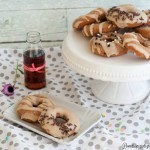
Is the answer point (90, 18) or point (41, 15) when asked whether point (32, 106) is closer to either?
point (90, 18)

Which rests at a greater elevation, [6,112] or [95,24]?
[95,24]


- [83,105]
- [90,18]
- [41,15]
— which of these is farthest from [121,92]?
[41,15]

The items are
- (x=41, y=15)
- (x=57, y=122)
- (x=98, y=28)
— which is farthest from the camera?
(x=41, y=15)

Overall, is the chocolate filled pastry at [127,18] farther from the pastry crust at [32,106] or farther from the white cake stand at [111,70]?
the pastry crust at [32,106]

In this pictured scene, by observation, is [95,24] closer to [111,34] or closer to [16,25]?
[111,34]

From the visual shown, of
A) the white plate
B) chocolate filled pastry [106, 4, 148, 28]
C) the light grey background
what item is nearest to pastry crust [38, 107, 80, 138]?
the white plate

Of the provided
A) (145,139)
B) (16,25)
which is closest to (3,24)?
(16,25)
